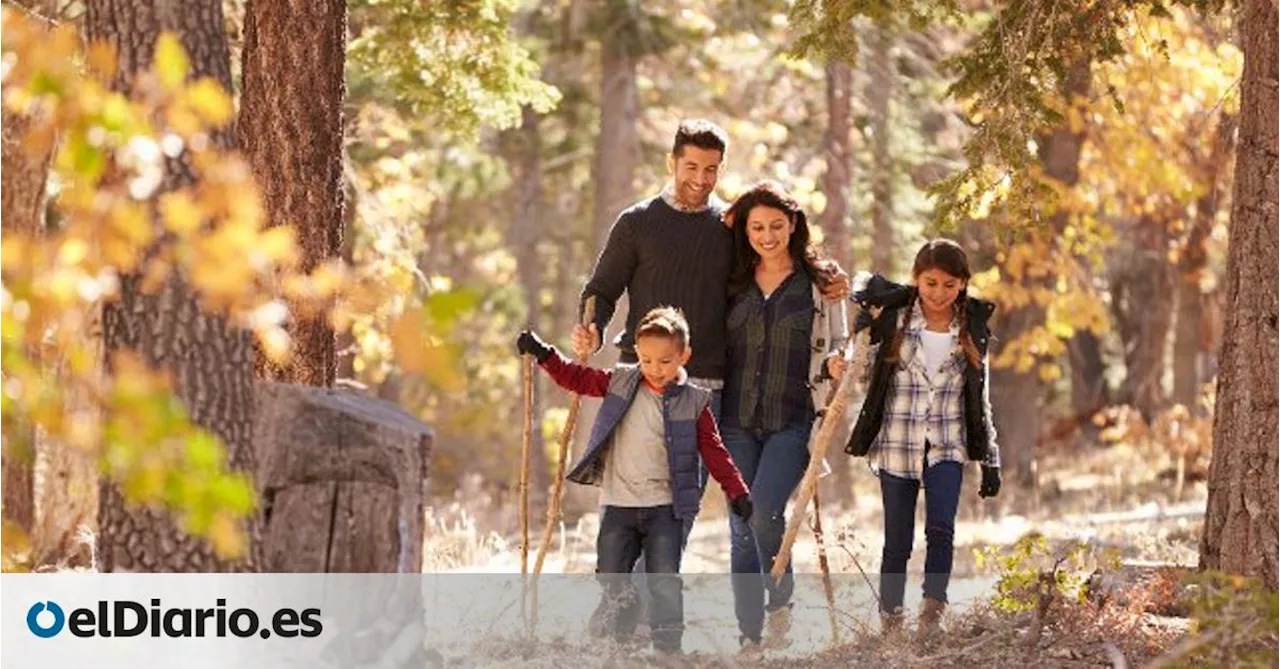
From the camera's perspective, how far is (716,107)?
90.0 ft

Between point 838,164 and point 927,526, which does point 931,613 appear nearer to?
point 927,526

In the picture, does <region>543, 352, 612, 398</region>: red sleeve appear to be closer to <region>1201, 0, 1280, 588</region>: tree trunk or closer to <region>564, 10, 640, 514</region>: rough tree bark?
<region>1201, 0, 1280, 588</region>: tree trunk

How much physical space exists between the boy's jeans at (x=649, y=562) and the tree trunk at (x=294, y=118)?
4.85 feet

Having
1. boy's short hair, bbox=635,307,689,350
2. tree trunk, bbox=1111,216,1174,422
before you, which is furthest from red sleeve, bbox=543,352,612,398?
tree trunk, bbox=1111,216,1174,422

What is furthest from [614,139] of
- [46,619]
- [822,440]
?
[46,619]

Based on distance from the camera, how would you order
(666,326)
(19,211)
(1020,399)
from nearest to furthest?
(666,326) < (19,211) < (1020,399)

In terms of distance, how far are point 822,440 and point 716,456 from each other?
504 millimetres

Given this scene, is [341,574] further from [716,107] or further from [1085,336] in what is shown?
[1085,336]

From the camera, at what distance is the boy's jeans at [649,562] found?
8.44 metres

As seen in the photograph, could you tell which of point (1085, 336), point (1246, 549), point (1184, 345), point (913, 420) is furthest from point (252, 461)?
point (1085, 336)

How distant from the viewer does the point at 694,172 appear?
8.95 metres

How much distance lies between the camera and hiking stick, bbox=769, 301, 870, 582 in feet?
28.2

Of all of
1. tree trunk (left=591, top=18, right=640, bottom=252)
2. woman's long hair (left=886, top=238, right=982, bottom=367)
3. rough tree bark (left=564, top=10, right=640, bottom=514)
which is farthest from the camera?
tree trunk (left=591, top=18, right=640, bottom=252)

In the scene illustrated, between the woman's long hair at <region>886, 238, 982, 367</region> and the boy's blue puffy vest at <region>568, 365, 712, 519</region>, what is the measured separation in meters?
0.93
